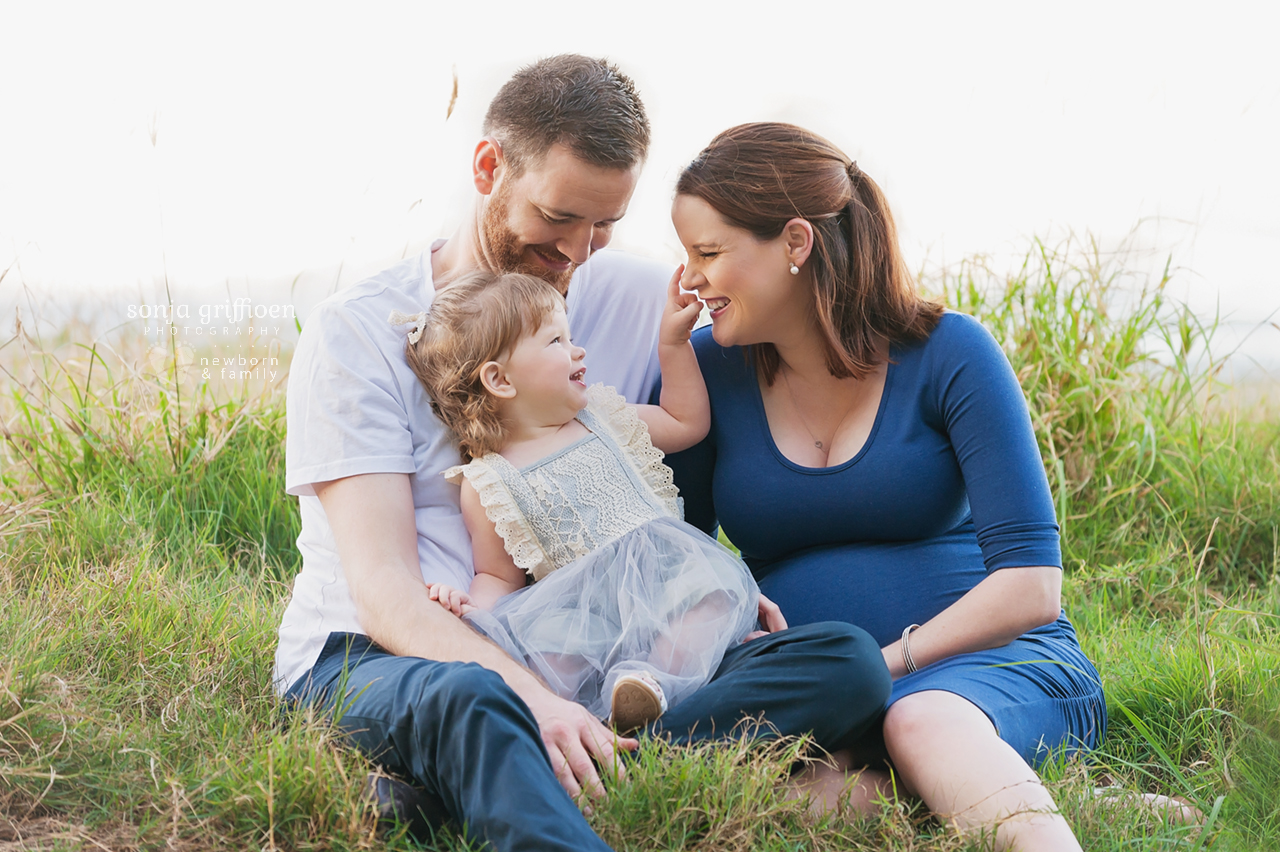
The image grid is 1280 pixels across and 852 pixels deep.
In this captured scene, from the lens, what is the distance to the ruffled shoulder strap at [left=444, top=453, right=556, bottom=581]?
2.34 meters

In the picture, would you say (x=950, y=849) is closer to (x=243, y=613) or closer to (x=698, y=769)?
(x=698, y=769)

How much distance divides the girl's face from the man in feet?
0.72

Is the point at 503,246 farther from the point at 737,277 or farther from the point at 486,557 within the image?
the point at 486,557

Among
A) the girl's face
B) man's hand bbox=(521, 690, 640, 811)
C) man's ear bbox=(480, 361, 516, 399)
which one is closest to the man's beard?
the girl's face

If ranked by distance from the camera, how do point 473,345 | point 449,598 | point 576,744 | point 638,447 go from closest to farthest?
1. point 576,744
2. point 449,598
3. point 473,345
4. point 638,447

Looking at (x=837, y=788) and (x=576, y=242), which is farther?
(x=576, y=242)

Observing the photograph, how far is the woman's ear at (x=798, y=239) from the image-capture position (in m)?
2.48

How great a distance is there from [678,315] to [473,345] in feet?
1.67

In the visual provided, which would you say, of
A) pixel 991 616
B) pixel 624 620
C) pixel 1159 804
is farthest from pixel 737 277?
pixel 1159 804

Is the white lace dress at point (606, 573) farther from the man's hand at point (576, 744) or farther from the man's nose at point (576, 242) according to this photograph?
the man's nose at point (576, 242)

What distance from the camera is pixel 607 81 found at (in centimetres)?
270

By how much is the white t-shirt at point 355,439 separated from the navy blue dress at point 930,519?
70 cm

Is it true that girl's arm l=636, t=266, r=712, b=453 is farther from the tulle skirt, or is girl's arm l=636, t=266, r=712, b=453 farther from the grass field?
the grass field

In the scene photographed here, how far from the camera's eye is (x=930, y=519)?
8.03 feet
